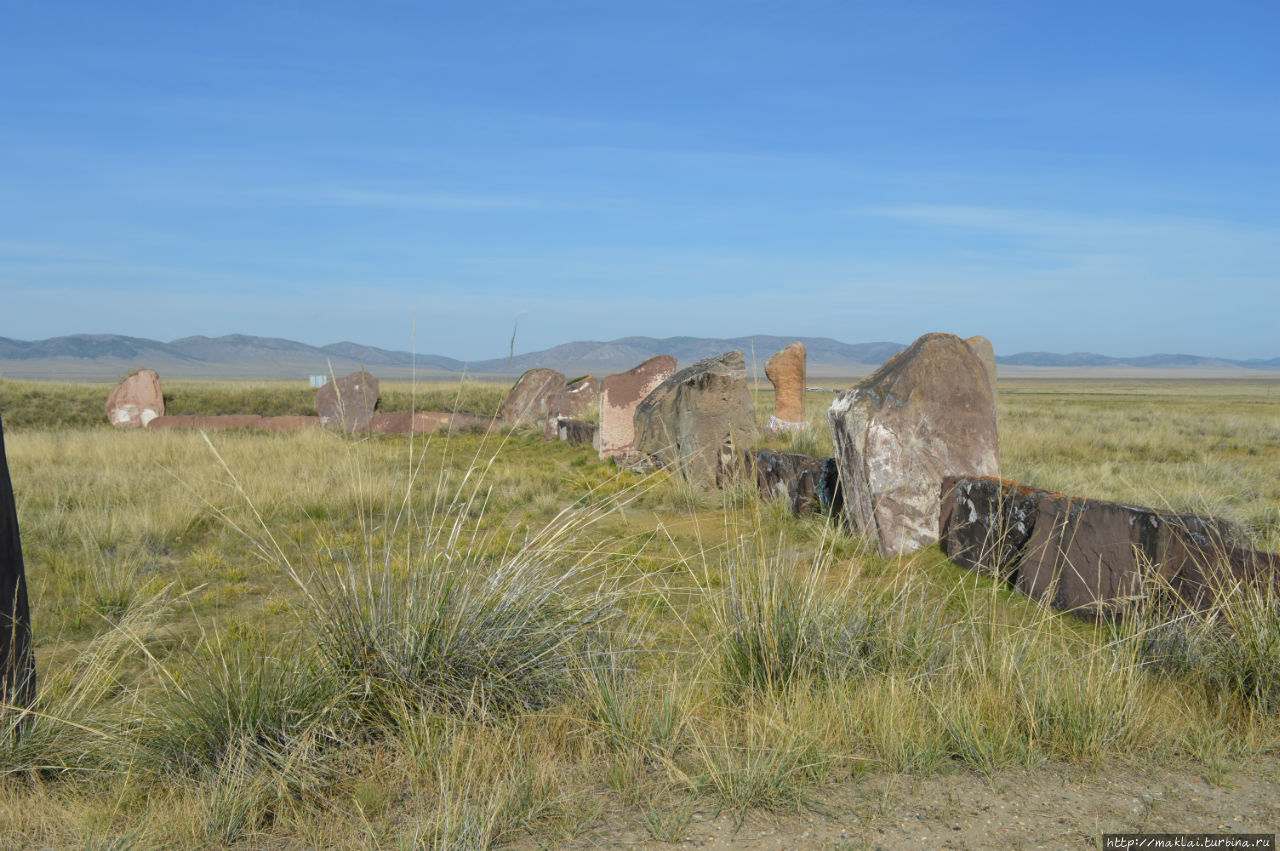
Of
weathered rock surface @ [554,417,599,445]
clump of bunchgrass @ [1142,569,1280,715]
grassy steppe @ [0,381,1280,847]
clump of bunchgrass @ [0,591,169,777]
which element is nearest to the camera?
grassy steppe @ [0,381,1280,847]

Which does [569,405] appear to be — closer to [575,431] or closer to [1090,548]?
[575,431]

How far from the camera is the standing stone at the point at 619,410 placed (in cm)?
1282

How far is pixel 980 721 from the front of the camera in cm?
281

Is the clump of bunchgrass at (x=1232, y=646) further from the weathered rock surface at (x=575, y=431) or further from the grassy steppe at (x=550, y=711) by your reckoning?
the weathered rock surface at (x=575, y=431)

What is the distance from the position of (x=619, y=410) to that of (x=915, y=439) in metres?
7.41

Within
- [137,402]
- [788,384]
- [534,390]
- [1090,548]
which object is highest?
[788,384]

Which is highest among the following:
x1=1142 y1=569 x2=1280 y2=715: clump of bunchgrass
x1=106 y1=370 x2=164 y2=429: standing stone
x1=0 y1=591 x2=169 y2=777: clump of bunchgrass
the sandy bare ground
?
x1=106 y1=370 x2=164 y2=429: standing stone

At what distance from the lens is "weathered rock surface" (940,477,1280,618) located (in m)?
3.78

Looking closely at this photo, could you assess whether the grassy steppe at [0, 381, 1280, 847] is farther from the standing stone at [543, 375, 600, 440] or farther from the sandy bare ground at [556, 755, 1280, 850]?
the standing stone at [543, 375, 600, 440]

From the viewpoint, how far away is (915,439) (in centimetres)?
583

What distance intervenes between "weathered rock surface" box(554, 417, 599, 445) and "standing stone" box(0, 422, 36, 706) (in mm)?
11335

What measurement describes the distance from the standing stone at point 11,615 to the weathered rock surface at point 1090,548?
147 inches

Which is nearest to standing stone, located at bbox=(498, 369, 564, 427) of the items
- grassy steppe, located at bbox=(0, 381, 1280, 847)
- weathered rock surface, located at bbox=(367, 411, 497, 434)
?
weathered rock surface, located at bbox=(367, 411, 497, 434)

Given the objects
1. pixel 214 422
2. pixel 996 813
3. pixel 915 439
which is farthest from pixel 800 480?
pixel 214 422
